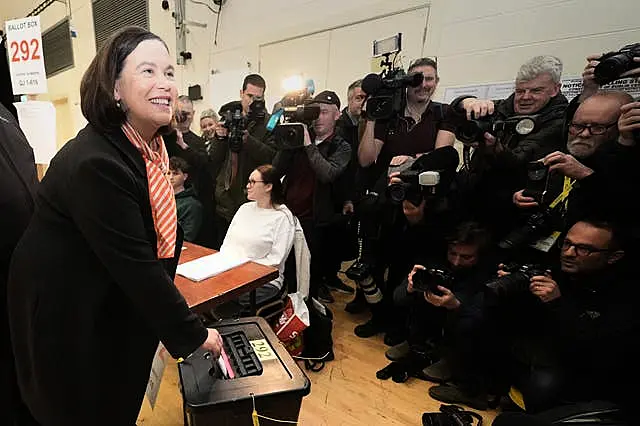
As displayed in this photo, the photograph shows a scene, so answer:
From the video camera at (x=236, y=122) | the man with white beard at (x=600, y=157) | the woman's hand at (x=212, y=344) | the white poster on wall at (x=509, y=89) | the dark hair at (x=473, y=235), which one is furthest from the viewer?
the video camera at (x=236, y=122)

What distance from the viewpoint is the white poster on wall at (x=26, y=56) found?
132cm

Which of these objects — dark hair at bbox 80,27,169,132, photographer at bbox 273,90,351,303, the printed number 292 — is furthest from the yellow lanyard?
the printed number 292

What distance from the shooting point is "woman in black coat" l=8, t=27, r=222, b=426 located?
2.30ft

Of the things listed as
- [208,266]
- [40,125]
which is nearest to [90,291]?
[208,266]

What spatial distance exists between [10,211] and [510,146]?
5.73 feet

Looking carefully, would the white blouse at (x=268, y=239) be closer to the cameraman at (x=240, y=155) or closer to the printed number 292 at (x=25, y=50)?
the cameraman at (x=240, y=155)

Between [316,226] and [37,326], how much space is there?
1.59 metres

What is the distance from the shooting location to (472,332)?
169 centimetres

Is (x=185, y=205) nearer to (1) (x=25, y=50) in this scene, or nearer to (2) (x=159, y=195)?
(1) (x=25, y=50)

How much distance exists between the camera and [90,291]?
77cm

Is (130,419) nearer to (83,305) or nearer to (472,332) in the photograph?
(83,305)

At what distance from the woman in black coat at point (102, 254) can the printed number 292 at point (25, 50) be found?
2.81ft

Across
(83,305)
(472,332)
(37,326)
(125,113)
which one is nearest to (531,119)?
(472,332)

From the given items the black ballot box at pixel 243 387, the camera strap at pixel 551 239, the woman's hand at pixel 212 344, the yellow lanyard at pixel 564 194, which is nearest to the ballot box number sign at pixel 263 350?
the black ballot box at pixel 243 387
